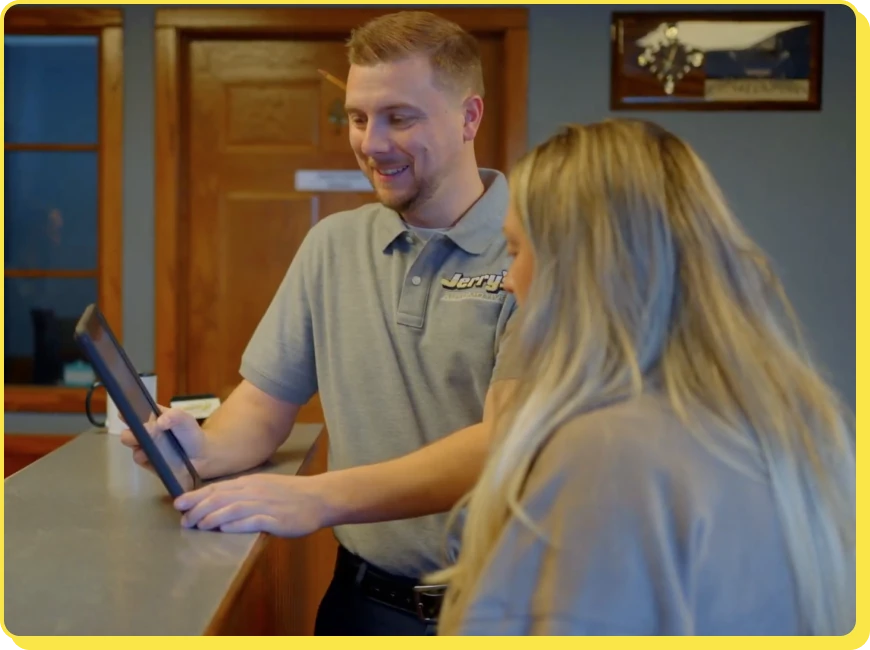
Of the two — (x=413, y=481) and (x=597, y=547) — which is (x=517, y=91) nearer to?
(x=413, y=481)

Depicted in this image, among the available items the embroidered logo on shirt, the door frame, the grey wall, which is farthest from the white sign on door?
the embroidered logo on shirt

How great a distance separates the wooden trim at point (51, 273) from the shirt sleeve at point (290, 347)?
2.02 metres

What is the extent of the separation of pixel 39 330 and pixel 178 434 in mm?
2360

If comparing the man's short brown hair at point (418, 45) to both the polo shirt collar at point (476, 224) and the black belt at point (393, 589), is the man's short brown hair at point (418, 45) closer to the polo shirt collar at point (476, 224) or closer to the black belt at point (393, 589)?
the polo shirt collar at point (476, 224)

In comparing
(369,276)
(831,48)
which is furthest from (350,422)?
(831,48)

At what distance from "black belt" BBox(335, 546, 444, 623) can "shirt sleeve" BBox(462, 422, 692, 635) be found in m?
0.50

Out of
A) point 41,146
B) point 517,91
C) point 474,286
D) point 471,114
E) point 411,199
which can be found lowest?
point 474,286

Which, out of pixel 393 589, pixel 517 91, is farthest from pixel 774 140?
pixel 393 589

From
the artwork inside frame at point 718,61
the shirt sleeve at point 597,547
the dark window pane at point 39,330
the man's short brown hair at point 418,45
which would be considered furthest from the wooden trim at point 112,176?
the shirt sleeve at point 597,547

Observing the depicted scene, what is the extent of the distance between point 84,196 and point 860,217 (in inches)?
100

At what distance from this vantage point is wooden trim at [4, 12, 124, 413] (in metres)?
3.02

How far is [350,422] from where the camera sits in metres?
1.29

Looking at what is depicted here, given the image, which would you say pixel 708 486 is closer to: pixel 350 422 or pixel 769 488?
pixel 769 488

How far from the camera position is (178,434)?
118 cm
